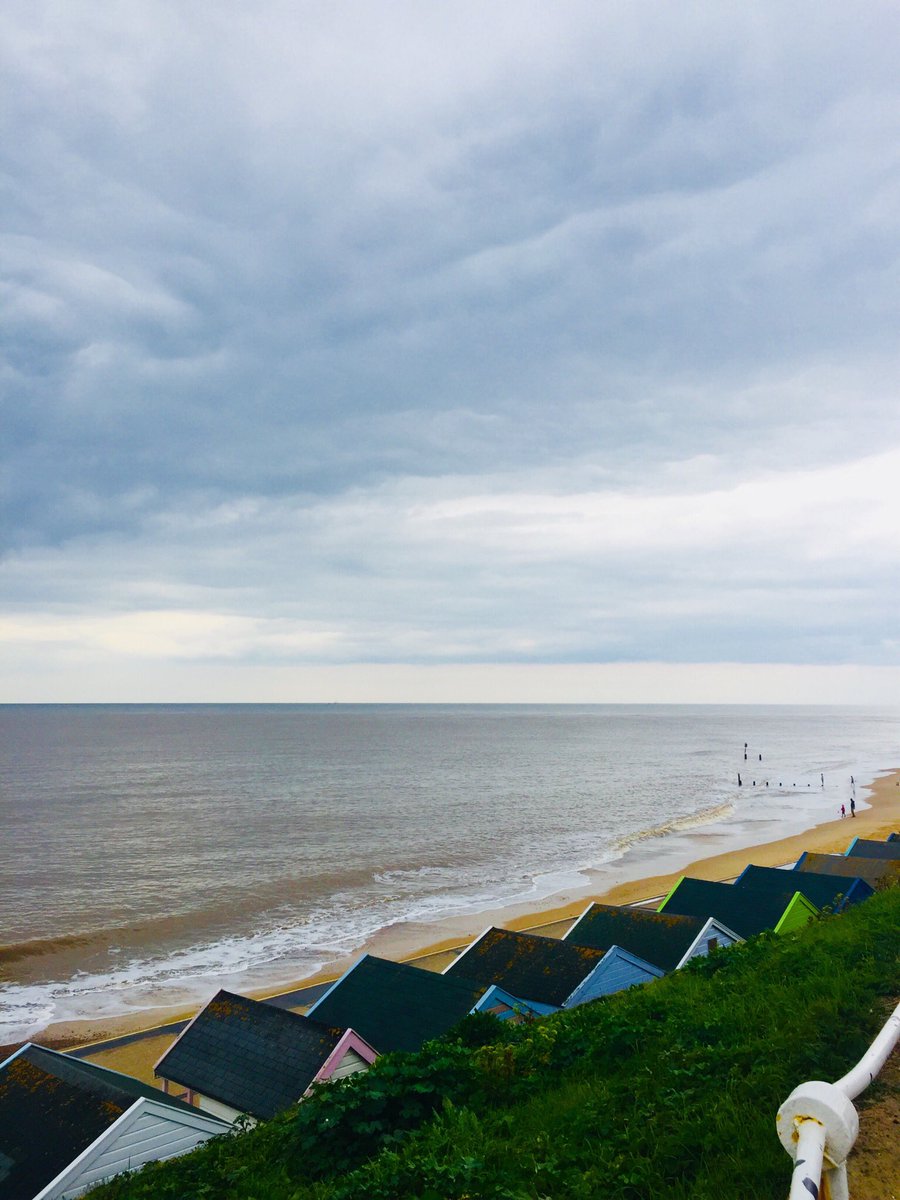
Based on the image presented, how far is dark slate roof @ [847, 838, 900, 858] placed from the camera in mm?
35013

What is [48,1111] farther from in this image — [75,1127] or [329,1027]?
[329,1027]

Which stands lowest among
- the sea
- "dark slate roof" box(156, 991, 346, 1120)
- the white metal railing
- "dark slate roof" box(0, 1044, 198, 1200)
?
the sea

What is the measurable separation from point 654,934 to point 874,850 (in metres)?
17.8

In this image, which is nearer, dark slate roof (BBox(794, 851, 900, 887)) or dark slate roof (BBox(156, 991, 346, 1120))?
dark slate roof (BBox(156, 991, 346, 1120))

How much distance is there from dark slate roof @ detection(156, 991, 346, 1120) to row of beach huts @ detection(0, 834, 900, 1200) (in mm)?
32

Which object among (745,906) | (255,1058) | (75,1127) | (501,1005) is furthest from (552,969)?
(75,1127)

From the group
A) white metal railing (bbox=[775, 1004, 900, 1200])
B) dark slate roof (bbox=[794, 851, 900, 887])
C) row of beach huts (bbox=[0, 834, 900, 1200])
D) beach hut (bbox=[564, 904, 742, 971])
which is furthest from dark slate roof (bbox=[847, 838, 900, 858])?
white metal railing (bbox=[775, 1004, 900, 1200])

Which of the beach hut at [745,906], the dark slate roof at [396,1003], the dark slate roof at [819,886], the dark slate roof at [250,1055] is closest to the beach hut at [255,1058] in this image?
the dark slate roof at [250,1055]

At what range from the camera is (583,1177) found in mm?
7230

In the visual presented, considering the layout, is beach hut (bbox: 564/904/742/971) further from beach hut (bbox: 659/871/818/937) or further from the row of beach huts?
Result: beach hut (bbox: 659/871/818/937)

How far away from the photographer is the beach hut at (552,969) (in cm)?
2114

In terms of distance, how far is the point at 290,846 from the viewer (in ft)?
211

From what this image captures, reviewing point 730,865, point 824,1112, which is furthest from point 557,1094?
point 730,865

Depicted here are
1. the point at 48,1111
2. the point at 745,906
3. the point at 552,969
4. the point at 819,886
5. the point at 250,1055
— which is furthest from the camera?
the point at 819,886
